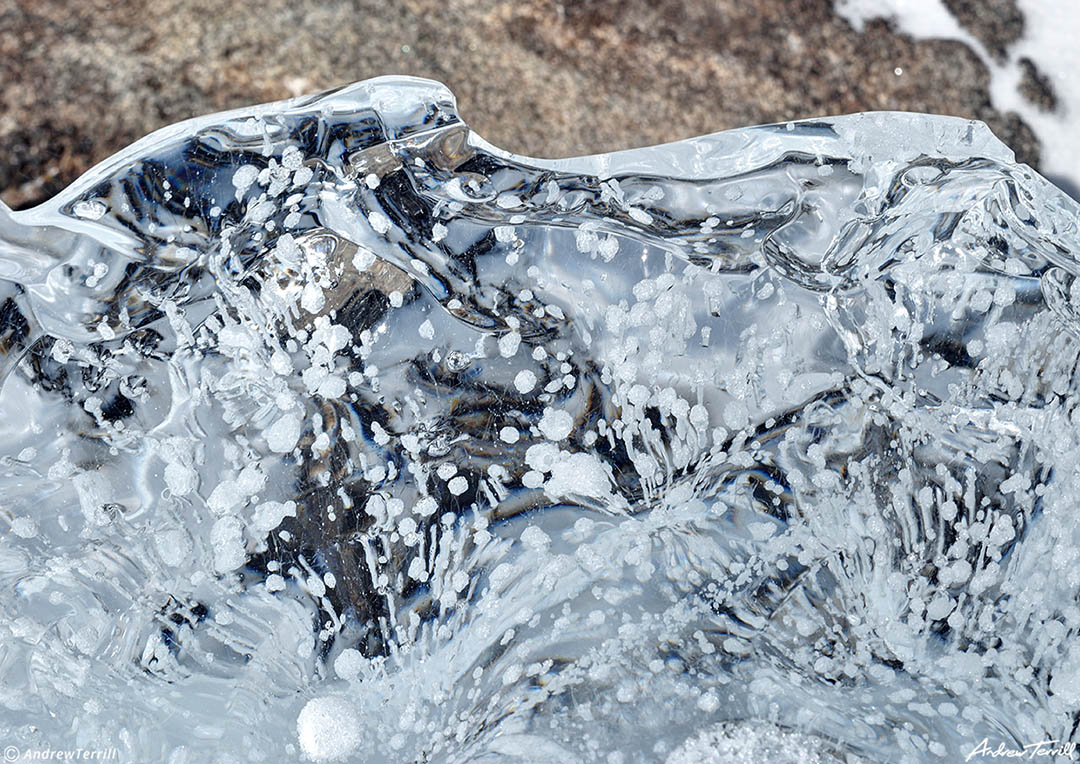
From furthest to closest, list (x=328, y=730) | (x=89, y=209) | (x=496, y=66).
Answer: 1. (x=496, y=66)
2. (x=328, y=730)
3. (x=89, y=209)

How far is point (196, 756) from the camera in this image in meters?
1.26

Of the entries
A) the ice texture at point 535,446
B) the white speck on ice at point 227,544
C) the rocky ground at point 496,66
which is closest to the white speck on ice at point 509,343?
the ice texture at point 535,446

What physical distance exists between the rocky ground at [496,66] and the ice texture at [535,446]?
70 cm

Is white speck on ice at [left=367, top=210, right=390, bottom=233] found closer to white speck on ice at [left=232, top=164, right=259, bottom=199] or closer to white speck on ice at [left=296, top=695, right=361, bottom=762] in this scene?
white speck on ice at [left=232, top=164, right=259, bottom=199]

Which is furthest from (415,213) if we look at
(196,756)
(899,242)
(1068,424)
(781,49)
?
(781,49)

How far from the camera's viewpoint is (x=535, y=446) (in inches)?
54.0

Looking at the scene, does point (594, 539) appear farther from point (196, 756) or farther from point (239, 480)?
point (196, 756)

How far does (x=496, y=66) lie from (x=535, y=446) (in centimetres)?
95

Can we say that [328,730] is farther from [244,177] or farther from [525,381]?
[244,177]

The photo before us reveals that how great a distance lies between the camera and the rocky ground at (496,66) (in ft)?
6.04

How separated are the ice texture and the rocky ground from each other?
70 cm

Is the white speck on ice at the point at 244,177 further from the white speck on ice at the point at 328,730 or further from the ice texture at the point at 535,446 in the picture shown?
the white speck on ice at the point at 328,730

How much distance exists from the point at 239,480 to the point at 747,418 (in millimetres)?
732

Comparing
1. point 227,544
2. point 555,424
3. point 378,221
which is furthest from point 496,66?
point 227,544
